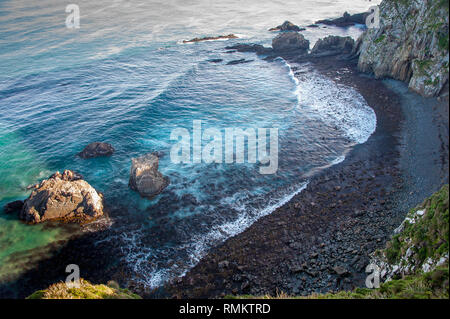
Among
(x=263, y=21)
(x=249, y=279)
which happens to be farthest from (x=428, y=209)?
(x=263, y=21)

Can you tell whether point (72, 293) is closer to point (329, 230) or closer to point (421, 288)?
point (421, 288)

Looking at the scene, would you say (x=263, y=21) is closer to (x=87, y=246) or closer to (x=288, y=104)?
(x=288, y=104)

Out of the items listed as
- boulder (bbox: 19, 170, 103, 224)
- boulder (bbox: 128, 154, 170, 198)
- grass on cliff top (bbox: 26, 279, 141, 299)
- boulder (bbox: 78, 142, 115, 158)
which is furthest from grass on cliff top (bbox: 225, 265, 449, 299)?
boulder (bbox: 78, 142, 115, 158)

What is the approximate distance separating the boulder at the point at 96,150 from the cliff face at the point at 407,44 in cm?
Answer: 3579

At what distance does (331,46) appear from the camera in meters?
59.8

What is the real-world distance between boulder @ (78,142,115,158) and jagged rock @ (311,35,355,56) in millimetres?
48867

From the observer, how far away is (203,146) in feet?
108

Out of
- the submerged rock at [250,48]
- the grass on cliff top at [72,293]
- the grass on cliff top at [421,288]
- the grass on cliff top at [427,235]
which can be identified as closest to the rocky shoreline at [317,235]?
the grass on cliff top at [427,235]

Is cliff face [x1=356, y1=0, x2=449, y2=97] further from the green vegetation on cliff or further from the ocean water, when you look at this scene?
the green vegetation on cliff

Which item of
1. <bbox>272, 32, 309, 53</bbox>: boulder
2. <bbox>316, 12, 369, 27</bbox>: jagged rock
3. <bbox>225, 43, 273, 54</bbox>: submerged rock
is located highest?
<bbox>316, 12, 369, 27</bbox>: jagged rock

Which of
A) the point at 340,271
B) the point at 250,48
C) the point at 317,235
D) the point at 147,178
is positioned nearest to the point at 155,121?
the point at 147,178

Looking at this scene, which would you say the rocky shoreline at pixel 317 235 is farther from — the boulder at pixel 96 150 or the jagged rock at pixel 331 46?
the jagged rock at pixel 331 46

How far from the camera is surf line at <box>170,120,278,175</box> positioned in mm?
29984

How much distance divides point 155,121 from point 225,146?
12.3 meters
